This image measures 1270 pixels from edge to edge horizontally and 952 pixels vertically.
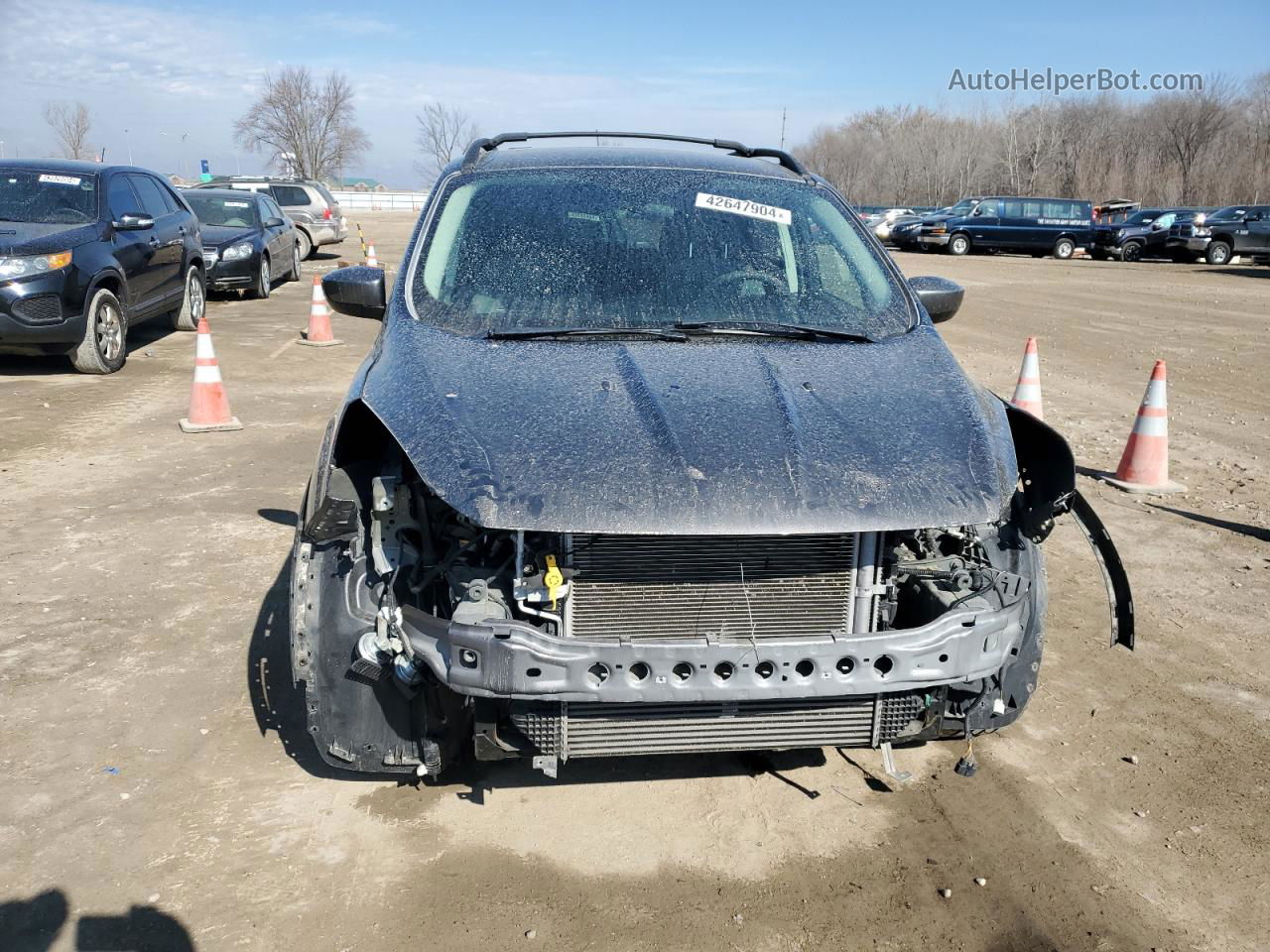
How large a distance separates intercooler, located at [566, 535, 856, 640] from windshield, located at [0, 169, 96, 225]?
8.79m

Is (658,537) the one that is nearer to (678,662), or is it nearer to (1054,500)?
(678,662)

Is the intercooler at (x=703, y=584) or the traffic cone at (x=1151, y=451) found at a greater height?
the intercooler at (x=703, y=584)

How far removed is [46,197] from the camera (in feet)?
31.3

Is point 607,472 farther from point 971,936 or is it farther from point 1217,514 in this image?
point 1217,514

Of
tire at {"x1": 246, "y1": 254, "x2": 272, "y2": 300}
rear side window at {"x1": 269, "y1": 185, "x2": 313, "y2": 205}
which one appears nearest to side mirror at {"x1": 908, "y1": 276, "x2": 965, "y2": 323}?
tire at {"x1": 246, "y1": 254, "x2": 272, "y2": 300}

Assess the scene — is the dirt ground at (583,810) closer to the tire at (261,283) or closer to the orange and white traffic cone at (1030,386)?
the orange and white traffic cone at (1030,386)

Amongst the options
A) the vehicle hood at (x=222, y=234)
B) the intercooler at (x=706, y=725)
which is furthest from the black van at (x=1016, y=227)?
the intercooler at (x=706, y=725)

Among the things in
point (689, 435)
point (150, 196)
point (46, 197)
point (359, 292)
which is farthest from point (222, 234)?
point (689, 435)

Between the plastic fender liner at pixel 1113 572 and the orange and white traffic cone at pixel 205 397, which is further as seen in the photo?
the orange and white traffic cone at pixel 205 397

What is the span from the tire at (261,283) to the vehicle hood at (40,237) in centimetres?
617

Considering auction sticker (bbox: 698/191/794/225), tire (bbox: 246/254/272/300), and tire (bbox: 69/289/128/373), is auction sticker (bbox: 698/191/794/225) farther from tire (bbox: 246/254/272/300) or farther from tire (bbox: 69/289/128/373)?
tire (bbox: 246/254/272/300)

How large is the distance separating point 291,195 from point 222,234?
8023mm

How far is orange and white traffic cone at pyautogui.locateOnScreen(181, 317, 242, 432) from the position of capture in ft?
25.1

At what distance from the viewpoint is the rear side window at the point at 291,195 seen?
22.3 metres
